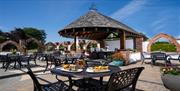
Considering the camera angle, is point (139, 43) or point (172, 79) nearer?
point (172, 79)

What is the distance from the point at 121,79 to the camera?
3848 mm

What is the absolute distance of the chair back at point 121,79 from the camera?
3.62 metres

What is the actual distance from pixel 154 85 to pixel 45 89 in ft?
12.6

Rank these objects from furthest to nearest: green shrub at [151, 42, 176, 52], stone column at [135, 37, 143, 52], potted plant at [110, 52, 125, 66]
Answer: green shrub at [151, 42, 176, 52], stone column at [135, 37, 143, 52], potted plant at [110, 52, 125, 66]

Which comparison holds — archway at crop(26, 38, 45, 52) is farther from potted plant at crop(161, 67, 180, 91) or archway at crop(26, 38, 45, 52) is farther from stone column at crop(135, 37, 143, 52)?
potted plant at crop(161, 67, 180, 91)

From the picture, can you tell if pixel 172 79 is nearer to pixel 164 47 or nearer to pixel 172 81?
pixel 172 81

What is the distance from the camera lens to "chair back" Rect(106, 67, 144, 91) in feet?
11.9

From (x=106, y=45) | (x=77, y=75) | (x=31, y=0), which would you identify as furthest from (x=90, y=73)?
(x=106, y=45)

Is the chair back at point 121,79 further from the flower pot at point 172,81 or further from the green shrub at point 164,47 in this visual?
the green shrub at point 164,47

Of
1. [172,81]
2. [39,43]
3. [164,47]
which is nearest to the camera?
[172,81]

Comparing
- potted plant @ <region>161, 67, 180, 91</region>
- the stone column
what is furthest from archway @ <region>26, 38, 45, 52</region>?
potted plant @ <region>161, 67, 180, 91</region>

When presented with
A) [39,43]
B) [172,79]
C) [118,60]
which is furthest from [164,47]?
[172,79]

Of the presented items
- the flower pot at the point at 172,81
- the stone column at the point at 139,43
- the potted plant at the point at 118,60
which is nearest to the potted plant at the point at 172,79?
the flower pot at the point at 172,81

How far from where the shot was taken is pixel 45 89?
162 inches
